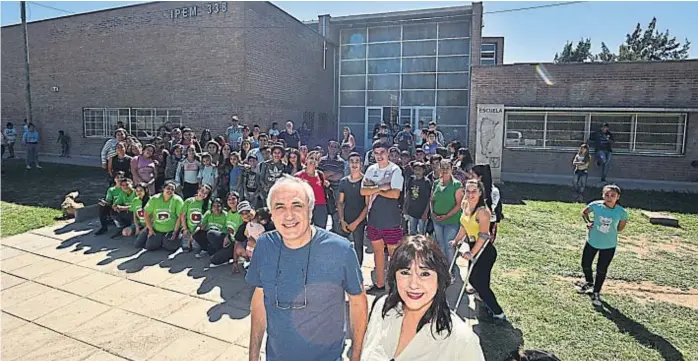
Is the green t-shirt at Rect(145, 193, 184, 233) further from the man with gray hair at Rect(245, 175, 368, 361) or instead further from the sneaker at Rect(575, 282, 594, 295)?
the sneaker at Rect(575, 282, 594, 295)

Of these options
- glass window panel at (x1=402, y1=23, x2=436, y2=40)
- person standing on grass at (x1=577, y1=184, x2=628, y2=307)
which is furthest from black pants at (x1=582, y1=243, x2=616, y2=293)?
glass window panel at (x1=402, y1=23, x2=436, y2=40)

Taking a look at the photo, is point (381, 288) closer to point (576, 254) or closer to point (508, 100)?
point (576, 254)

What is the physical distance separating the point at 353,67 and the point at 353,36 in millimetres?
1643

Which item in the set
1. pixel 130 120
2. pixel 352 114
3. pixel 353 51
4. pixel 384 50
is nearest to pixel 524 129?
pixel 384 50

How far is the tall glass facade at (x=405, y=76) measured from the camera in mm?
21422

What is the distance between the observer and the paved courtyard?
3.81 meters

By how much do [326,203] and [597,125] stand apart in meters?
12.8

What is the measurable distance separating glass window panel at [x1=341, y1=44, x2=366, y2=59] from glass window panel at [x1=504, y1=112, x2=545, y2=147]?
9.87 m

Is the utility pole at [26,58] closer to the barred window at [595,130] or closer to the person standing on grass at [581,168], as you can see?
the barred window at [595,130]

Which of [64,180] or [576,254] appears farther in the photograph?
[64,180]

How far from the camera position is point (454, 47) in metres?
21.5

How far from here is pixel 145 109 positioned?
1603 centimetres

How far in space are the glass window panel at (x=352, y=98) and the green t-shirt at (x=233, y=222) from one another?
696 inches

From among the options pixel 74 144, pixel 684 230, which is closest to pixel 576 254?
pixel 684 230
